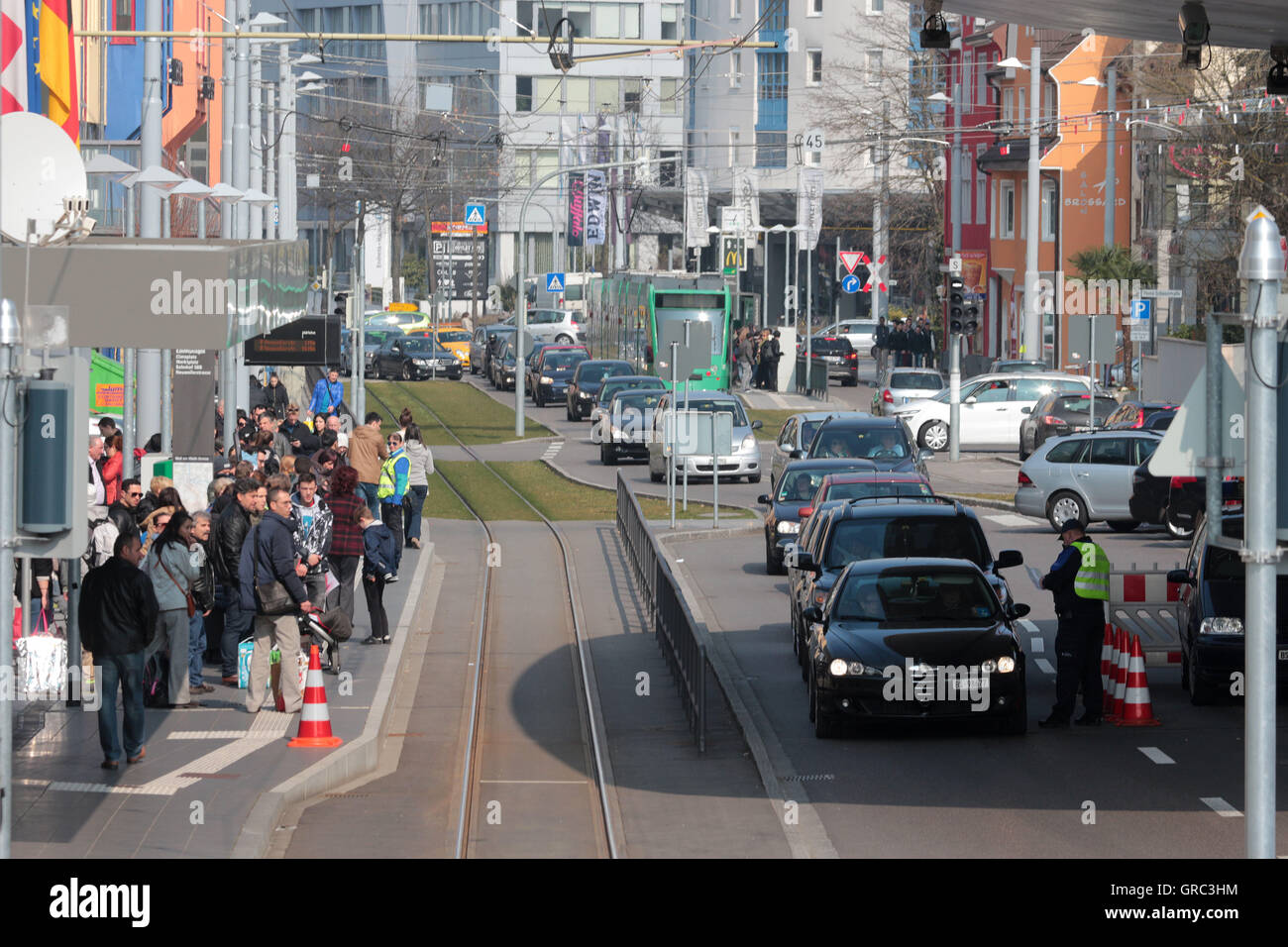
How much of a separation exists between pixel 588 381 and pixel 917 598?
38.2m

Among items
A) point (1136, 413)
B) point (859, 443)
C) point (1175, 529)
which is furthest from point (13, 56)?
point (1136, 413)

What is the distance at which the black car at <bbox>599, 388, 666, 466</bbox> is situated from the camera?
41.1 meters

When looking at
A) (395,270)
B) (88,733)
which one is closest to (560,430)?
(88,733)

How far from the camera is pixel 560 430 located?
50.8 metres

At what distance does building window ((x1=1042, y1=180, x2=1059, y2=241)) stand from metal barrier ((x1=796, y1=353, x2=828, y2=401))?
10.1 meters

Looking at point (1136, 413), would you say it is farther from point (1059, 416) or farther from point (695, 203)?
point (695, 203)

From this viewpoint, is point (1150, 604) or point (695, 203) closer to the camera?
point (1150, 604)

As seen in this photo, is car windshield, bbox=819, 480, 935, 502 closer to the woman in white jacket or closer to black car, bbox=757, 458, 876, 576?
black car, bbox=757, 458, 876, 576

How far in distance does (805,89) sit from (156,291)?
93319mm

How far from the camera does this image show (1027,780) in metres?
13.3

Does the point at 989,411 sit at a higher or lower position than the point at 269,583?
higher

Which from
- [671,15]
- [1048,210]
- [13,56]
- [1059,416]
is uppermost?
[671,15]

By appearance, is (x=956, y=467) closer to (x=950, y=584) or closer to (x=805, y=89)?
(x=950, y=584)

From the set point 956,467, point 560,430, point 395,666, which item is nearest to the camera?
point 395,666
